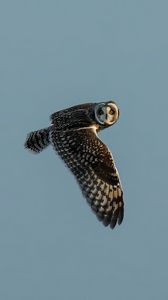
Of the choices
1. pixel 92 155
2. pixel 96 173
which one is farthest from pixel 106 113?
pixel 96 173

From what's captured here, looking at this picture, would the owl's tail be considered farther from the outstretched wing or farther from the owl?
the outstretched wing

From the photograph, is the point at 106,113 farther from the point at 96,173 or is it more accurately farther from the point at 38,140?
the point at 96,173

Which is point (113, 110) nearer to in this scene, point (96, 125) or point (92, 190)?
point (96, 125)

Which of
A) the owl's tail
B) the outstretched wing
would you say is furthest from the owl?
the owl's tail

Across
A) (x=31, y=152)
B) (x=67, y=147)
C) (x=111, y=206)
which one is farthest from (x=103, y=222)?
(x=31, y=152)

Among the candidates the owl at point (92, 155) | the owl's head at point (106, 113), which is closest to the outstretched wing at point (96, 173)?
the owl at point (92, 155)

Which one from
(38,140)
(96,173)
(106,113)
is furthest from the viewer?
(38,140)
